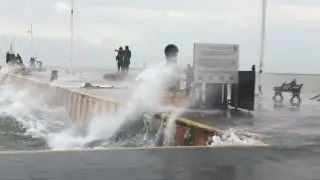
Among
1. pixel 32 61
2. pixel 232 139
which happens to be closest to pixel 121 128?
pixel 232 139

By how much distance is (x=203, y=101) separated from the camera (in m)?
16.9

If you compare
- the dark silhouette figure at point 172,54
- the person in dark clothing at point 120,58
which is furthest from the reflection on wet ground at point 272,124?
the person in dark clothing at point 120,58

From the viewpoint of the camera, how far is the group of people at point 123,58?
3206cm

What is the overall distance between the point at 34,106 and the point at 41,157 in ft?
88.0

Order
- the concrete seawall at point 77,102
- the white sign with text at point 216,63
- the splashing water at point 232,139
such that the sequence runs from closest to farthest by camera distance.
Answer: the splashing water at point 232,139 → the white sign with text at point 216,63 → the concrete seawall at point 77,102

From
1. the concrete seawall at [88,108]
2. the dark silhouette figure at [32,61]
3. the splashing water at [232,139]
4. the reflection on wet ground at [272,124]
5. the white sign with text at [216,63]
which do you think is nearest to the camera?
the splashing water at [232,139]

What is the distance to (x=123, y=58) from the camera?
1294 inches

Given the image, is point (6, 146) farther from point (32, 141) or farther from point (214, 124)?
point (214, 124)

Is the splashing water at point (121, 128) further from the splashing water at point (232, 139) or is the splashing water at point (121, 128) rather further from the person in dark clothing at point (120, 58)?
the person in dark clothing at point (120, 58)

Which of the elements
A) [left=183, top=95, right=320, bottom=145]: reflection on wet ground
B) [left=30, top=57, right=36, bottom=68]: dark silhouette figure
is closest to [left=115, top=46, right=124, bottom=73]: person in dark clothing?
[left=183, top=95, right=320, bottom=145]: reflection on wet ground

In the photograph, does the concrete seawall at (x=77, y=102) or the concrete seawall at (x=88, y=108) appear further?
the concrete seawall at (x=77, y=102)

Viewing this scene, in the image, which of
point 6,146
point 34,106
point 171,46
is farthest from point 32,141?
point 34,106

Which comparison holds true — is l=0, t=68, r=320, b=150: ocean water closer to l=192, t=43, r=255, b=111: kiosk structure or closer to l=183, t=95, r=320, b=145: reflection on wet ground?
l=183, t=95, r=320, b=145: reflection on wet ground

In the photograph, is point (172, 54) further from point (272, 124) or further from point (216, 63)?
point (272, 124)
